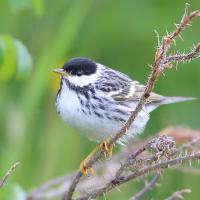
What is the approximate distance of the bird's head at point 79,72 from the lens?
4145mm

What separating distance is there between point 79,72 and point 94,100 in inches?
9.5

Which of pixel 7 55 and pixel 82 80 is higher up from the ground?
pixel 7 55

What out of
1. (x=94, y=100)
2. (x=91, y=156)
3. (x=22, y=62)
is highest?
(x=22, y=62)

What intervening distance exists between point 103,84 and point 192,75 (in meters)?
1.67

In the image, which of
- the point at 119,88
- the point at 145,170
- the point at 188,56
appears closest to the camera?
the point at 188,56

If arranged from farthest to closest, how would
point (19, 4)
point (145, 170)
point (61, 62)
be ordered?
point (61, 62) → point (19, 4) → point (145, 170)

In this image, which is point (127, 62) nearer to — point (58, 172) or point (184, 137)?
point (58, 172)

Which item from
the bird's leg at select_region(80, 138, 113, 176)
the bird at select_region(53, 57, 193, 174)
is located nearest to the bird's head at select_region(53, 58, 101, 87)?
the bird at select_region(53, 57, 193, 174)

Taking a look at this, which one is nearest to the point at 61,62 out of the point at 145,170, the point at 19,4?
the point at 19,4

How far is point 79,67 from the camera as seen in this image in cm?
421

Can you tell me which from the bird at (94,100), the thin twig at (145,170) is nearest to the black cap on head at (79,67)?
the bird at (94,100)

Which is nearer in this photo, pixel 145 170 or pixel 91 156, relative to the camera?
pixel 145 170

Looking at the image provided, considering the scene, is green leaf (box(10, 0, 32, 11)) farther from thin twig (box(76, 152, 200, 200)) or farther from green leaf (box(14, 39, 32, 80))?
thin twig (box(76, 152, 200, 200))

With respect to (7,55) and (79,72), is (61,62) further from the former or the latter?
(7,55)
